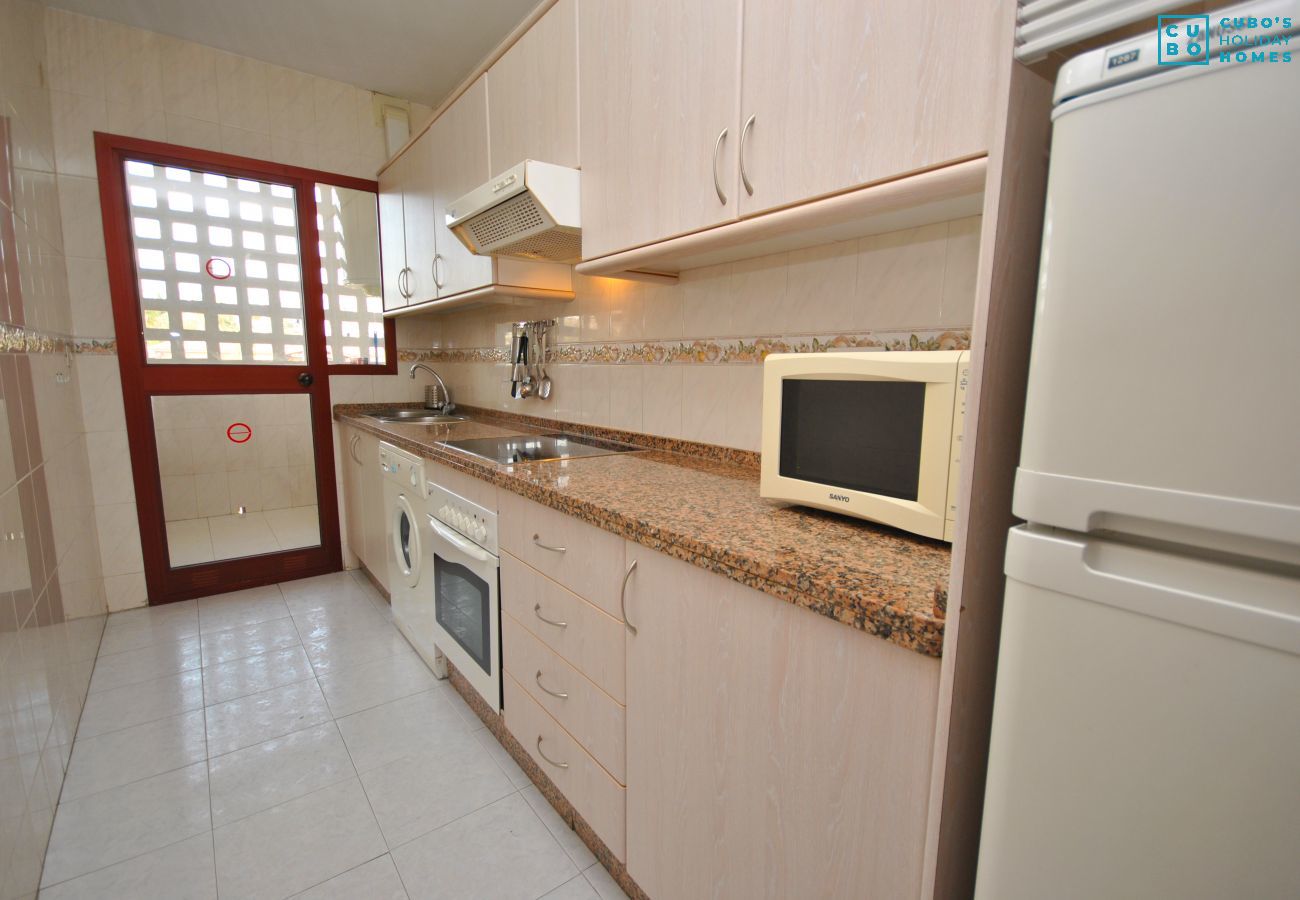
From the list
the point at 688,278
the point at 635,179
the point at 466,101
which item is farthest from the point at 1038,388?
the point at 466,101

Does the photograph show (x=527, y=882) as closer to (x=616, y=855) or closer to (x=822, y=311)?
(x=616, y=855)

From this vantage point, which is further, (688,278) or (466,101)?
(466,101)

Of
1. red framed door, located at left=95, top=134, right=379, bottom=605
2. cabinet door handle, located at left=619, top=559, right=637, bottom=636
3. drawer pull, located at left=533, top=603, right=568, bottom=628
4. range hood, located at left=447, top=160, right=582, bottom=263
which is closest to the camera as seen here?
cabinet door handle, located at left=619, top=559, right=637, bottom=636

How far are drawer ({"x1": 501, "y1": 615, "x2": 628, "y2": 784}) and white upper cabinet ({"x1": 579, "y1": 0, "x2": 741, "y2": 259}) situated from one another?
3.42 feet

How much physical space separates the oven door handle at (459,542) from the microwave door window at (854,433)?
0.96 meters

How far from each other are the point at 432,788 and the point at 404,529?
1024 millimetres

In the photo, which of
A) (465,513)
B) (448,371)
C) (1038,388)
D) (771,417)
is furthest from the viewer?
(448,371)

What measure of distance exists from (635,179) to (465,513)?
1061 mm

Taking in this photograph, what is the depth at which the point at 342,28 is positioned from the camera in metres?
2.41

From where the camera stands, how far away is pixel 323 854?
53.5 inches

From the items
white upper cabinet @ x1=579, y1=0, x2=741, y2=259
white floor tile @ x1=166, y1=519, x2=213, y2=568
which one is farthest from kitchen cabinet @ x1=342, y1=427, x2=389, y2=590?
white upper cabinet @ x1=579, y1=0, x2=741, y2=259

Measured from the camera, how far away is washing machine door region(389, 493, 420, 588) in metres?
2.11

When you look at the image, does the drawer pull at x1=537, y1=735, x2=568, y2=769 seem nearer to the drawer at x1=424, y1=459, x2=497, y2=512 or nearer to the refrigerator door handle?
the drawer at x1=424, y1=459, x2=497, y2=512

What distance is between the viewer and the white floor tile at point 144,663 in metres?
2.08
